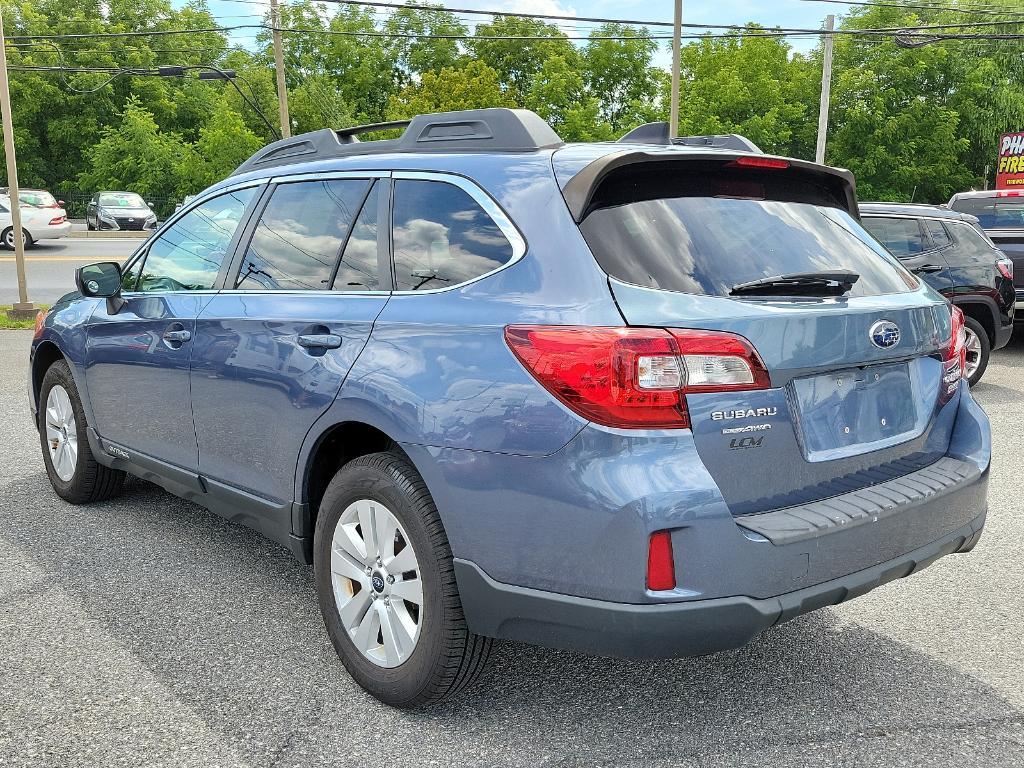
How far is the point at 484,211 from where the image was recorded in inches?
116

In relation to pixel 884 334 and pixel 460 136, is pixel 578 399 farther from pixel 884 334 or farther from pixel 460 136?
pixel 460 136

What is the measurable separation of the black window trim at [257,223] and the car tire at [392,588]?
615 millimetres

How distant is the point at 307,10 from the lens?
7369cm

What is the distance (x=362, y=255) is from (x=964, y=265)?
8199 mm

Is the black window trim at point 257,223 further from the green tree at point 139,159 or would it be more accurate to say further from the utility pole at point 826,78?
the green tree at point 139,159

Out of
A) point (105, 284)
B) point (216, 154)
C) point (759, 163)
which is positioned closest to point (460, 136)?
point (759, 163)

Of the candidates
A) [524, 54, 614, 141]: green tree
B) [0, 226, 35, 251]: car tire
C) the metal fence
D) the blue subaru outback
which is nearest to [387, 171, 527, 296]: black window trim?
the blue subaru outback

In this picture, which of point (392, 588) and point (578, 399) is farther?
point (392, 588)

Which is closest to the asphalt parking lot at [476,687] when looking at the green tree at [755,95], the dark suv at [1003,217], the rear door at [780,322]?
the rear door at [780,322]

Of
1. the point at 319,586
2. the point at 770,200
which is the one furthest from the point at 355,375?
the point at 770,200

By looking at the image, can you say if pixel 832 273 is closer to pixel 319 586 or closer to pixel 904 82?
pixel 319 586

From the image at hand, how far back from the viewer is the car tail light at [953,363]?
318cm

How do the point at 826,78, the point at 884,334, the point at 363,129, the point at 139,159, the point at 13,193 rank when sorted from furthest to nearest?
the point at 139,159, the point at 826,78, the point at 13,193, the point at 363,129, the point at 884,334

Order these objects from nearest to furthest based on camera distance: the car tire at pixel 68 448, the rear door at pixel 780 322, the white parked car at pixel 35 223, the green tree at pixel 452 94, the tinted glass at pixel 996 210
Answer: the rear door at pixel 780 322
the car tire at pixel 68 448
the tinted glass at pixel 996 210
the white parked car at pixel 35 223
the green tree at pixel 452 94
